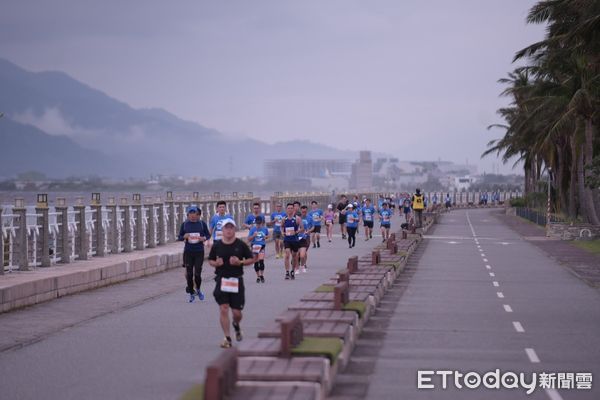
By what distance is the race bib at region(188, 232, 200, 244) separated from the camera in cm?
2175

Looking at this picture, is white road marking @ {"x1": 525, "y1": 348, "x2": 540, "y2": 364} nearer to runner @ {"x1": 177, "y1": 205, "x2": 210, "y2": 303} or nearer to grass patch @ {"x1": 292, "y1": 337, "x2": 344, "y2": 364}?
grass patch @ {"x1": 292, "y1": 337, "x2": 344, "y2": 364}

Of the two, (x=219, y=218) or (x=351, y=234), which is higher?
(x=219, y=218)

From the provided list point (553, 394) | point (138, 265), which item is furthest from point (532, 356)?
point (138, 265)

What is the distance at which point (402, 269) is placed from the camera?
98.4 feet

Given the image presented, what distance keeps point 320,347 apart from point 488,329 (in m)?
5.88

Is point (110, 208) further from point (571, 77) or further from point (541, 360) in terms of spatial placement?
point (571, 77)

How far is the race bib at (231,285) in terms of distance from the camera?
49.4ft

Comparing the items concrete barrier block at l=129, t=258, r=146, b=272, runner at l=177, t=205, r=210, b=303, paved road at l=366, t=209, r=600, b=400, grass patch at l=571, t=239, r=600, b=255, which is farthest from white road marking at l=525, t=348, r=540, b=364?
grass patch at l=571, t=239, r=600, b=255

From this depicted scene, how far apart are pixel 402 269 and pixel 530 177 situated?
97354 mm

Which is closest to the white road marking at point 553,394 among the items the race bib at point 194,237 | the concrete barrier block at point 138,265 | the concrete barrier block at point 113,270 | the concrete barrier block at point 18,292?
the concrete barrier block at point 18,292

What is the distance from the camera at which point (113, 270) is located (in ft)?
84.7

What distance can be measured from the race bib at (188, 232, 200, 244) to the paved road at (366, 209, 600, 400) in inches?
167

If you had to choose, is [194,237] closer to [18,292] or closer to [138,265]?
[18,292]

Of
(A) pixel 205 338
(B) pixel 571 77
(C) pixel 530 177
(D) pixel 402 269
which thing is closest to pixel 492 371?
(A) pixel 205 338
